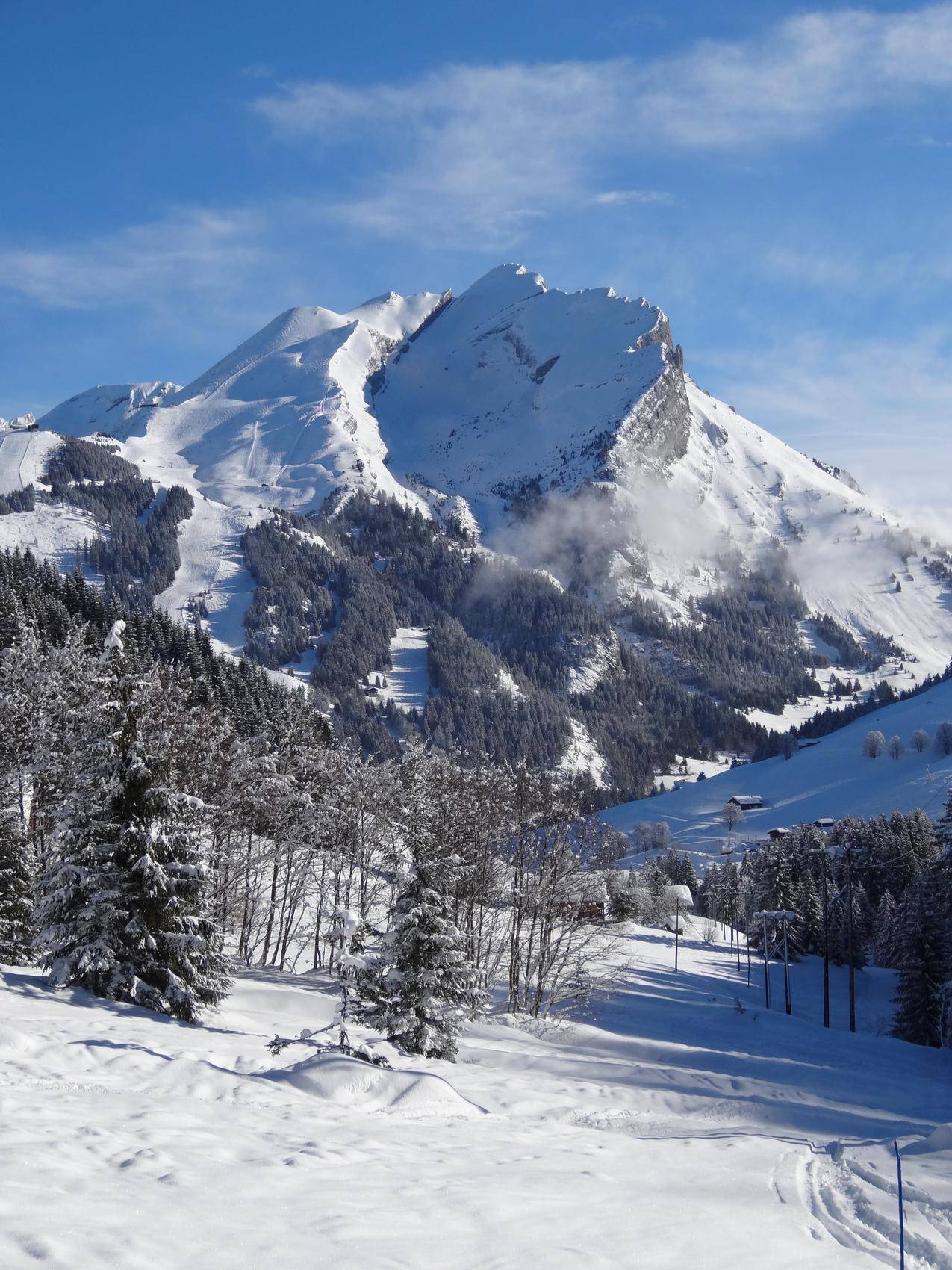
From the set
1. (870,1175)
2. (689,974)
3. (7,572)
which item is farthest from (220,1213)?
(7,572)

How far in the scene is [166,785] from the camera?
1973cm

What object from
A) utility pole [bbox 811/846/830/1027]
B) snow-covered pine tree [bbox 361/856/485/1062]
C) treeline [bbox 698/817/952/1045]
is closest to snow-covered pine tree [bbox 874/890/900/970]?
treeline [bbox 698/817/952/1045]

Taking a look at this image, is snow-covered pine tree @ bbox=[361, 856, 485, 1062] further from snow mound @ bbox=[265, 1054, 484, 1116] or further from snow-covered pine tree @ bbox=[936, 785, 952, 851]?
snow-covered pine tree @ bbox=[936, 785, 952, 851]

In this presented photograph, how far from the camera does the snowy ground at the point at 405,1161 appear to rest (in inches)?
297

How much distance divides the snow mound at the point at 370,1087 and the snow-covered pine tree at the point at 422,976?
12.7 feet

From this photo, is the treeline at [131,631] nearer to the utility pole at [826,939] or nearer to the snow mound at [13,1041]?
the utility pole at [826,939]

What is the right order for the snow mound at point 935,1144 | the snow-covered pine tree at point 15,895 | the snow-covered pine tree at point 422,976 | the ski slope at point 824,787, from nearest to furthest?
the snow mound at point 935,1144
the snow-covered pine tree at point 422,976
the snow-covered pine tree at point 15,895
the ski slope at point 824,787

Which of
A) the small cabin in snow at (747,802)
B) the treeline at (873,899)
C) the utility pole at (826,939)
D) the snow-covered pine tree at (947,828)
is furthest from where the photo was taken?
the small cabin in snow at (747,802)

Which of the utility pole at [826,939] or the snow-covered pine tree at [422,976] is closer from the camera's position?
the snow-covered pine tree at [422,976]

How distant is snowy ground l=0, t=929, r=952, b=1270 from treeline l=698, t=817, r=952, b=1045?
19.7 metres

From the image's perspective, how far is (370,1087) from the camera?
13.8 m

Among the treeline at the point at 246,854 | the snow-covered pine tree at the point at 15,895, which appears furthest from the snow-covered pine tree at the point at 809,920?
the snow-covered pine tree at the point at 15,895

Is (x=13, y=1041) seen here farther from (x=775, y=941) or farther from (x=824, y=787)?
(x=824, y=787)

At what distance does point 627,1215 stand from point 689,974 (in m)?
49.3
